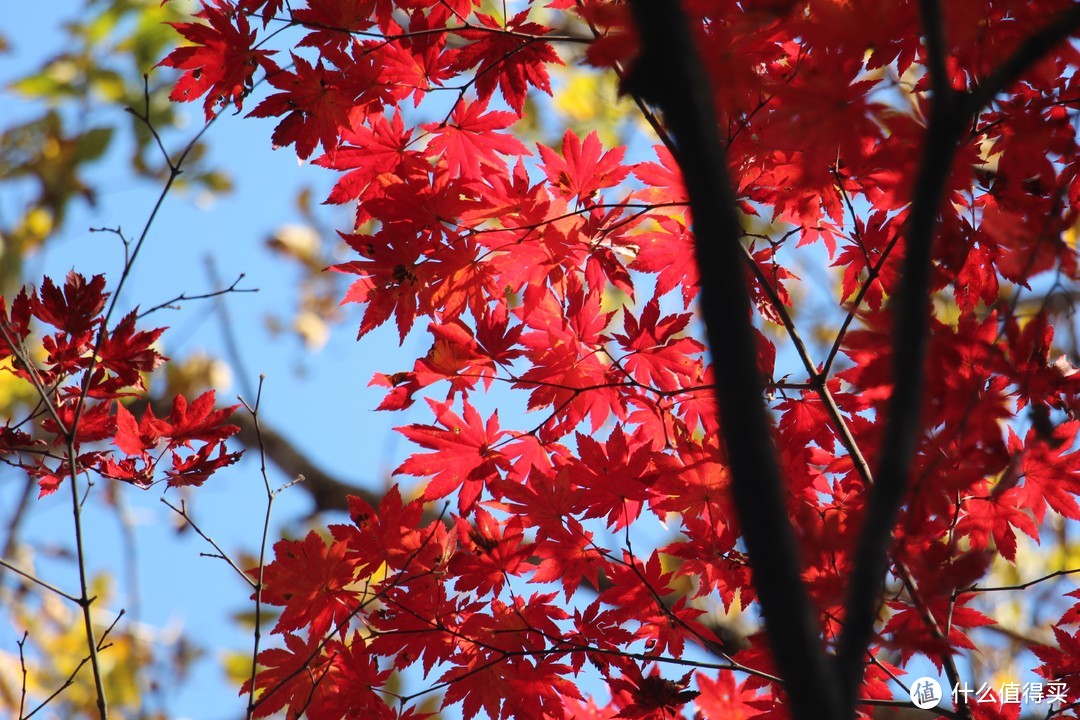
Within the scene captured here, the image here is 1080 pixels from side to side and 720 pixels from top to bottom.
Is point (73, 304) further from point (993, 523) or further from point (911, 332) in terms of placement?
point (993, 523)

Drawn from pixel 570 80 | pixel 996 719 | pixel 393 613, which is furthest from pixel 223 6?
pixel 570 80

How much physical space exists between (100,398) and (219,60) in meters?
0.84

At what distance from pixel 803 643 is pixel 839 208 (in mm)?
1560

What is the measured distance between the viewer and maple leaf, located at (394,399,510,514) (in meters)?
1.94

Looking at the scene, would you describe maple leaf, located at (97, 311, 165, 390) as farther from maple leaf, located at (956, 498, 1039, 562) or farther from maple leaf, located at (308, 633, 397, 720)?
maple leaf, located at (956, 498, 1039, 562)

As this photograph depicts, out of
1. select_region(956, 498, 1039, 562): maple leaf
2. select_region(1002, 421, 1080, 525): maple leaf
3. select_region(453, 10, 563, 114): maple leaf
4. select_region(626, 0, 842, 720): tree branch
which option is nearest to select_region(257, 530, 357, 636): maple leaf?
select_region(453, 10, 563, 114): maple leaf

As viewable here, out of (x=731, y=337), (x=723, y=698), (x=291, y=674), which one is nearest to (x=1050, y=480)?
(x=723, y=698)

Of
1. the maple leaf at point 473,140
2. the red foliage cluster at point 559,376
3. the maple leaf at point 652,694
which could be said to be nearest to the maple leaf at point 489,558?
the red foliage cluster at point 559,376

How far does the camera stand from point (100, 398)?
1.96m

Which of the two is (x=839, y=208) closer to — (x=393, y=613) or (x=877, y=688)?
(x=877, y=688)

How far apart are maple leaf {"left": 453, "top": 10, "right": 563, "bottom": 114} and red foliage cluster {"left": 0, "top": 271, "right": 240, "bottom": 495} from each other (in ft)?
3.20

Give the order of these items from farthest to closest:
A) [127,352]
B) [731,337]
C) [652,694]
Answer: [127,352] → [652,694] → [731,337]

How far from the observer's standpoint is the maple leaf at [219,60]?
1.94m

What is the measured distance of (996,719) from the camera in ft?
6.01
